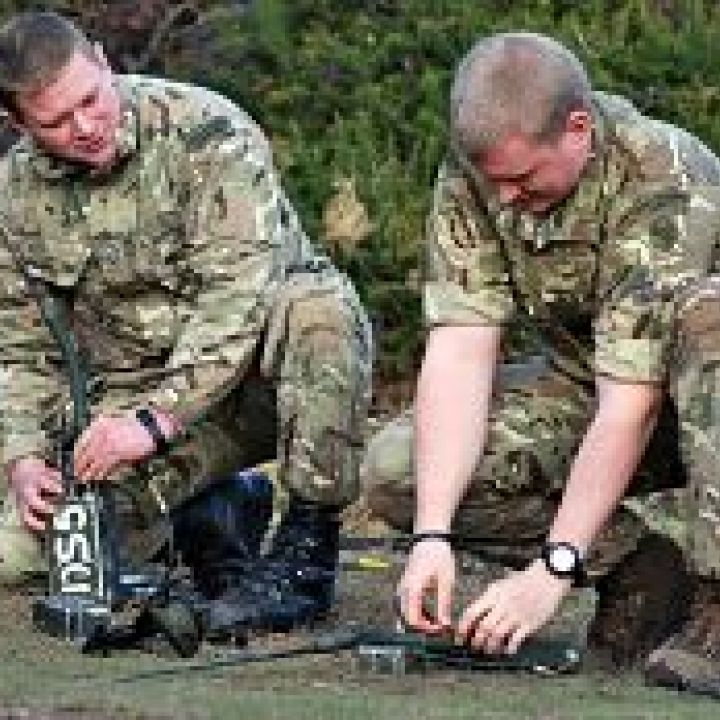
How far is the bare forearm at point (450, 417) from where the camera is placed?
646cm

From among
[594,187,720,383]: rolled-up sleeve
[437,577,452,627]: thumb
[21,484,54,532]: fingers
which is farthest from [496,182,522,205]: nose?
[21,484,54,532]: fingers

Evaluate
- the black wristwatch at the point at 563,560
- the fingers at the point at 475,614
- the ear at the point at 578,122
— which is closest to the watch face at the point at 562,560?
the black wristwatch at the point at 563,560

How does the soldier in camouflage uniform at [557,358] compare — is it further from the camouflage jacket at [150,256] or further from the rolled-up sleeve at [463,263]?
the camouflage jacket at [150,256]

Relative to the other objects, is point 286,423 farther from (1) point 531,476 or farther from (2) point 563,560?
(2) point 563,560

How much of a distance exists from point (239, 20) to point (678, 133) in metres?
6.49

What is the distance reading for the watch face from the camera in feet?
20.2

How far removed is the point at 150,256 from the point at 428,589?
1.69m

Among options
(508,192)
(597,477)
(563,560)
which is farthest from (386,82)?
(563,560)

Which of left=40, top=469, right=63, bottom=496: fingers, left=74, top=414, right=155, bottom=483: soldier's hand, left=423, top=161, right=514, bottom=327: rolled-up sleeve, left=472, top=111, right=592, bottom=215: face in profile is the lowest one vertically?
left=40, top=469, right=63, bottom=496: fingers

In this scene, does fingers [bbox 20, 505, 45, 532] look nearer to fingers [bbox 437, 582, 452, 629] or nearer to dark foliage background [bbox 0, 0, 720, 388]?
fingers [bbox 437, 582, 452, 629]

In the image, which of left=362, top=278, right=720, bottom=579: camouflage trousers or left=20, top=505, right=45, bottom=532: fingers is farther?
left=20, top=505, right=45, bottom=532: fingers

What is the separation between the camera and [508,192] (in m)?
6.38

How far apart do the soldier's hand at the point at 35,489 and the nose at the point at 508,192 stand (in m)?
1.48

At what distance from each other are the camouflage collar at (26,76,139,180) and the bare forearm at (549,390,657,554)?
169 cm
